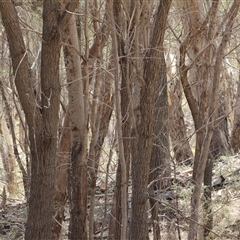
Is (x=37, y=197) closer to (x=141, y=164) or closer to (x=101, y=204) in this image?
(x=141, y=164)

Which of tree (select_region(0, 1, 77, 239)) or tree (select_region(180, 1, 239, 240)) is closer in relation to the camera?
tree (select_region(0, 1, 77, 239))

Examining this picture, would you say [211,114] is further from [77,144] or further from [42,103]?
[42,103]

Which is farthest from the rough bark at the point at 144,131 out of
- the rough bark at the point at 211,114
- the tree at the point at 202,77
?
the rough bark at the point at 211,114

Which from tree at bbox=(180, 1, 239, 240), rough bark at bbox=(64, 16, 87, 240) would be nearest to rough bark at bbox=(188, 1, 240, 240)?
tree at bbox=(180, 1, 239, 240)

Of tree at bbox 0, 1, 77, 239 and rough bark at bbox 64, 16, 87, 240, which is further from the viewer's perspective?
rough bark at bbox 64, 16, 87, 240

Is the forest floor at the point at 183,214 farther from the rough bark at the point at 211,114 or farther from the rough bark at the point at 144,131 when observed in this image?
the rough bark at the point at 144,131

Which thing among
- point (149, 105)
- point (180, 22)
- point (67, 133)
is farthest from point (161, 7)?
point (67, 133)

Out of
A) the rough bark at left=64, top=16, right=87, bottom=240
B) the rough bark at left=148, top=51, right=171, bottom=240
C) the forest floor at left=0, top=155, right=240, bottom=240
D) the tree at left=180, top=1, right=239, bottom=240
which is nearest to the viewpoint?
the rough bark at left=64, top=16, right=87, bottom=240

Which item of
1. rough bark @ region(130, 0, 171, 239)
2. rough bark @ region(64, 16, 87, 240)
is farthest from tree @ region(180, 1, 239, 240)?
rough bark @ region(64, 16, 87, 240)

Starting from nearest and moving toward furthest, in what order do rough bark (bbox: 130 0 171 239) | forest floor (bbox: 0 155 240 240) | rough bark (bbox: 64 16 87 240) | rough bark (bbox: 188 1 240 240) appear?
rough bark (bbox: 130 0 171 239) < rough bark (bbox: 64 16 87 240) < rough bark (bbox: 188 1 240 240) < forest floor (bbox: 0 155 240 240)

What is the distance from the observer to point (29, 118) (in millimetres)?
4168

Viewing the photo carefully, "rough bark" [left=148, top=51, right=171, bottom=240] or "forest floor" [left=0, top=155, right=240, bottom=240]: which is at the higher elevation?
"rough bark" [left=148, top=51, right=171, bottom=240]

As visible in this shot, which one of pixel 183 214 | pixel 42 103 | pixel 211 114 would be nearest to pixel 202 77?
pixel 211 114

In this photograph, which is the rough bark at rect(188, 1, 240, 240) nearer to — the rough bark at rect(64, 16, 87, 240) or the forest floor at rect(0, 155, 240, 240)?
the forest floor at rect(0, 155, 240, 240)
